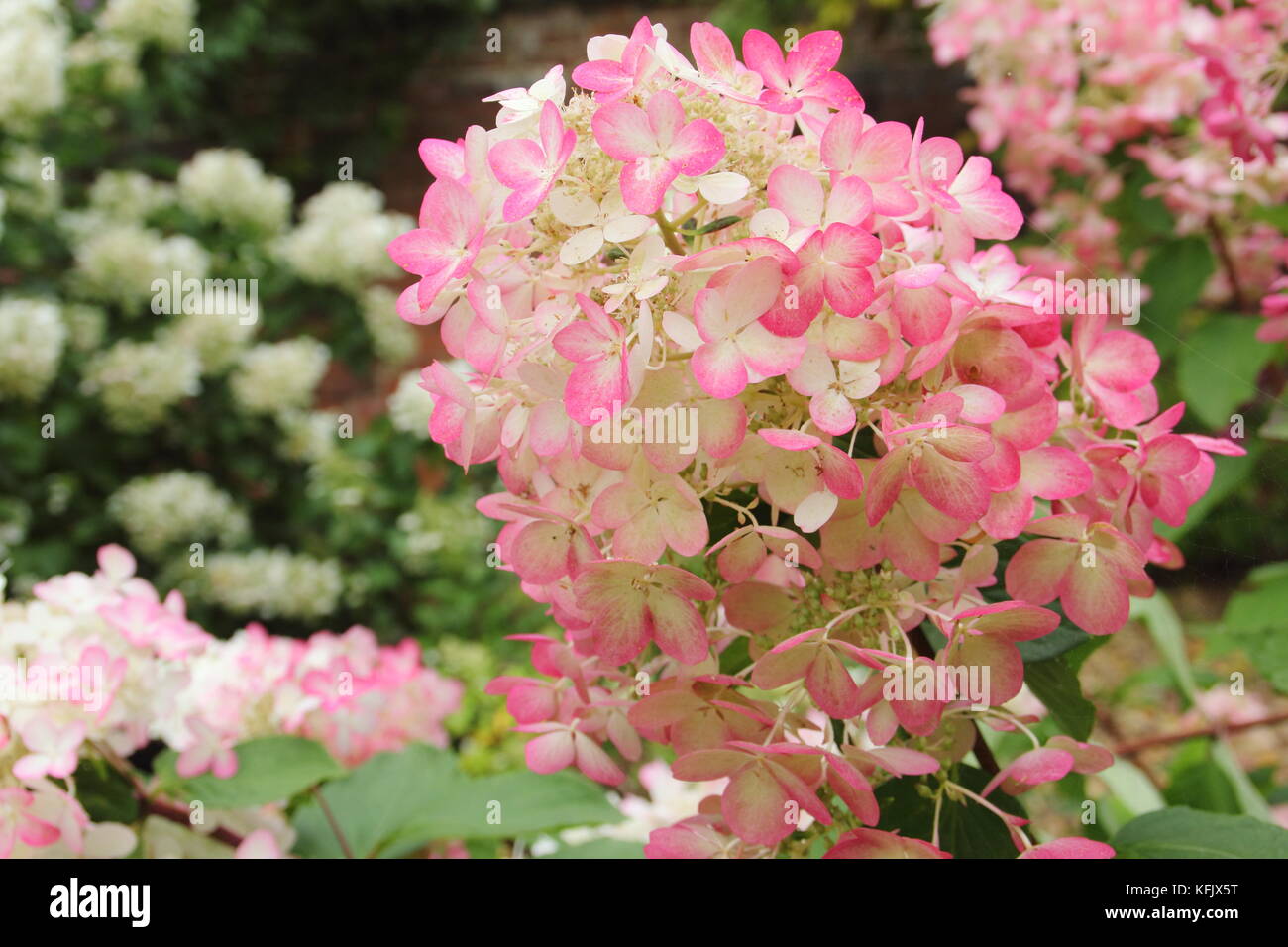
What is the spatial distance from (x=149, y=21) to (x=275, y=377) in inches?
25.6

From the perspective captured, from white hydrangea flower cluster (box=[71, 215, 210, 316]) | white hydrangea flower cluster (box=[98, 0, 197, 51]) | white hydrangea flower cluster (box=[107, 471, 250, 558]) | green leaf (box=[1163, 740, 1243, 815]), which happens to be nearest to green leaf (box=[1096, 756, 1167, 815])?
green leaf (box=[1163, 740, 1243, 815])

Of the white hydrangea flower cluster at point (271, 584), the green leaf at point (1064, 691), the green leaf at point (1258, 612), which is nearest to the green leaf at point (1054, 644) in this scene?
the green leaf at point (1064, 691)

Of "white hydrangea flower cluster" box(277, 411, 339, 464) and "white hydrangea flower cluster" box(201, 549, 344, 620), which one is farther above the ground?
"white hydrangea flower cluster" box(277, 411, 339, 464)

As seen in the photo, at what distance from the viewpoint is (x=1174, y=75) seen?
2.92ft

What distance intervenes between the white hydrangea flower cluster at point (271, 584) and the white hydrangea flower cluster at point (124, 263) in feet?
1.60

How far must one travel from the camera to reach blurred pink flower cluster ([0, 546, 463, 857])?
0.43m

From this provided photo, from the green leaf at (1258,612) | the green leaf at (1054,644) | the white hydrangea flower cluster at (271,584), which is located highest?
the white hydrangea flower cluster at (271,584)

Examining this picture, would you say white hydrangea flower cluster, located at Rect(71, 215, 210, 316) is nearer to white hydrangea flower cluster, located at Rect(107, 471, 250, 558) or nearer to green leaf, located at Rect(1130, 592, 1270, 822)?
white hydrangea flower cluster, located at Rect(107, 471, 250, 558)

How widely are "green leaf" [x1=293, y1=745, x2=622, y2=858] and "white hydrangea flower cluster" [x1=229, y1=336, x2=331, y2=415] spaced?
1.38 metres

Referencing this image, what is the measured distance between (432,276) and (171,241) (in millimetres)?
1730

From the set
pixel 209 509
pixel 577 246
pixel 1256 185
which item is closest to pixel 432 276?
pixel 577 246

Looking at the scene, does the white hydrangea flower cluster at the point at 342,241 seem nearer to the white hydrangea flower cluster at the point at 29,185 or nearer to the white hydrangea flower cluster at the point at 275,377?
the white hydrangea flower cluster at the point at 275,377

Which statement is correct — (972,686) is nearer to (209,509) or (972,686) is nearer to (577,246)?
(577,246)

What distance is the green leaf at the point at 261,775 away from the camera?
0.49 m
